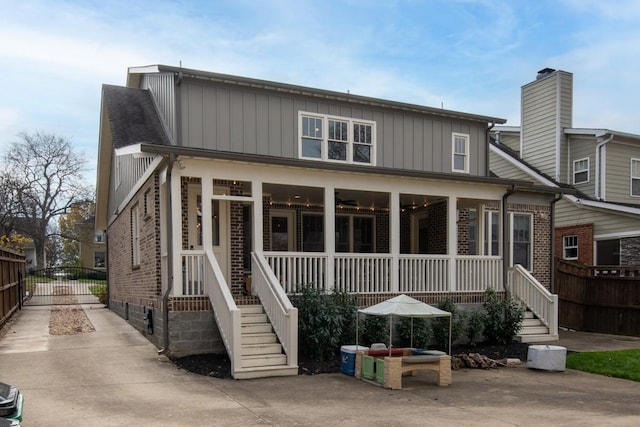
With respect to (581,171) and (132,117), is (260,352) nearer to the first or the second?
(132,117)

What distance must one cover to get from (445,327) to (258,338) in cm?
443

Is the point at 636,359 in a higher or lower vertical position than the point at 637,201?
lower

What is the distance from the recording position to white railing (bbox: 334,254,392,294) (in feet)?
38.5

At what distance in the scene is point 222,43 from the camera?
17156 mm

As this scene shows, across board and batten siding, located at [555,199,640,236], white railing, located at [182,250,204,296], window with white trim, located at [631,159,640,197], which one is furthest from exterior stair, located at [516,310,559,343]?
window with white trim, located at [631,159,640,197]

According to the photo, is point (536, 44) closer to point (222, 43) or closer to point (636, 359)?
A: point (222, 43)

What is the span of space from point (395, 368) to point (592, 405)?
9.32 feet

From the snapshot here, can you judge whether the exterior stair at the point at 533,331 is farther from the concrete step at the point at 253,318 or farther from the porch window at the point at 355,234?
the concrete step at the point at 253,318

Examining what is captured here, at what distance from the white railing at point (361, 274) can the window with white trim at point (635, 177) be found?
40.1 feet

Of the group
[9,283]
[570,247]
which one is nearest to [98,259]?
[9,283]

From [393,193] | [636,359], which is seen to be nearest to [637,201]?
A: [636,359]

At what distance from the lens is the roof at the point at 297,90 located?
1229 centimetres

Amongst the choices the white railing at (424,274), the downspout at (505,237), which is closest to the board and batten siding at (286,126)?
the downspout at (505,237)

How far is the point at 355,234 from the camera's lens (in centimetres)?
1597
